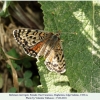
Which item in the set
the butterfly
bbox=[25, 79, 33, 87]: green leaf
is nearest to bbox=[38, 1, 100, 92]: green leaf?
the butterfly

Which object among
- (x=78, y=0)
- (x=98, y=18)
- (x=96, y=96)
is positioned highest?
(x=78, y=0)

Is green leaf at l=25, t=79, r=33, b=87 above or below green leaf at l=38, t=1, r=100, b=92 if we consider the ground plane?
below

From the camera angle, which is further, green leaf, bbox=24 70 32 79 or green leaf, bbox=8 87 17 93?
green leaf, bbox=24 70 32 79

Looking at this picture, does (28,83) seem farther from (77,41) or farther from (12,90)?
(77,41)

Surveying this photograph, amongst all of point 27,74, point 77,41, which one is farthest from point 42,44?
point 27,74

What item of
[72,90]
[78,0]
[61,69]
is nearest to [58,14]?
[78,0]

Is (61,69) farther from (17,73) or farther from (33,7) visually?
(33,7)

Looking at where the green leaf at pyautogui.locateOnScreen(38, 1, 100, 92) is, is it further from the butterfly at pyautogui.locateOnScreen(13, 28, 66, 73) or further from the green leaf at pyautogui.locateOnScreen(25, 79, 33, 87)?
the green leaf at pyautogui.locateOnScreen(25, 79, 33, 87)
